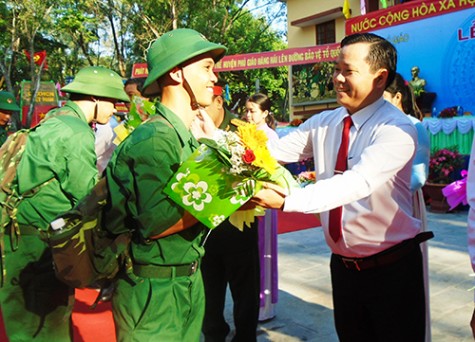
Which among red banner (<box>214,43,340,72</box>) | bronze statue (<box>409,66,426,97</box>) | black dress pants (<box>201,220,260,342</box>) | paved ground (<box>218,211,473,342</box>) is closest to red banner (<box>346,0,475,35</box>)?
bronze statue (<box>409,66,426,97</box>)

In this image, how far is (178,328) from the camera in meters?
1.72

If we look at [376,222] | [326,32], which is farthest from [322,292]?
[326,32]

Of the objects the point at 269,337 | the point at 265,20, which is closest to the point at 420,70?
the point at 269,337

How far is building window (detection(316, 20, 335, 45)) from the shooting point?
62.0 ft

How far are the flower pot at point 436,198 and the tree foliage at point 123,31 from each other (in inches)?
504

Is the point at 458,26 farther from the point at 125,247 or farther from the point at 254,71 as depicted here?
the point at 254,71

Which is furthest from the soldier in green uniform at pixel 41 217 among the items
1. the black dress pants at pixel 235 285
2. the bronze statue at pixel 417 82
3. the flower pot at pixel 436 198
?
the bronze statue at pixel 417 82

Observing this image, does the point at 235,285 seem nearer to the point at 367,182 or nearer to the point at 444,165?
the point at 367,182

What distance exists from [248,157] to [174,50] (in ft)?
1.82

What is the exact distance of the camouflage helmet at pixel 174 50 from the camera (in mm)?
1735

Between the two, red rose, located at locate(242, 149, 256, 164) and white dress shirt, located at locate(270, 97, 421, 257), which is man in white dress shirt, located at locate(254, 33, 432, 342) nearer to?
white dress shirt, located at locate(270, 97, 421, 257)

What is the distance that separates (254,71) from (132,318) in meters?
24.9

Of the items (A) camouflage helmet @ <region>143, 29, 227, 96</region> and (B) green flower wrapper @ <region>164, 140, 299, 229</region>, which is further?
(A) camouflage helmet @ <region>143, 29, 227, 96</region>

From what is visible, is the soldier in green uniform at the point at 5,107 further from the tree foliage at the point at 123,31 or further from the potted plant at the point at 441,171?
the tree foliage at the point at 123,31
